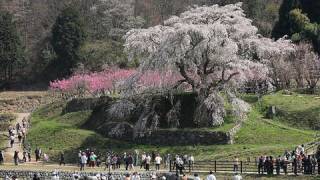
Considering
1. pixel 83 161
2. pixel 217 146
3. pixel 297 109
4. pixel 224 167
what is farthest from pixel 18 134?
pixel 297 109

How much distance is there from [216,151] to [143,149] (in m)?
5.48

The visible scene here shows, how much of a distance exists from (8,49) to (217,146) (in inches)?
1769

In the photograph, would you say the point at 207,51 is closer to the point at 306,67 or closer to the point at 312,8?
the point at 306,67

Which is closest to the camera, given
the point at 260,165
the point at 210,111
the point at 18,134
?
the point at 260,165

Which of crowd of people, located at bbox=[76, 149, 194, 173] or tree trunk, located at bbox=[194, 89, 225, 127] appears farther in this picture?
tree trunk, located at bbox=[194, 89, 225, 127]

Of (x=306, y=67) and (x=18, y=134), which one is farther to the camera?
(x=306, y=67)

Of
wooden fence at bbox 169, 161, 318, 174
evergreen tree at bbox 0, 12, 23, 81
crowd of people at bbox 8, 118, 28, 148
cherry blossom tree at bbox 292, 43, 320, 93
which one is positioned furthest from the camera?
evergreen tree at bbox 0, 12, 23, 81

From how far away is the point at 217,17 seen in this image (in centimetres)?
4731

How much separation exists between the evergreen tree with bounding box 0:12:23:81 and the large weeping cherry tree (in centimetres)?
3541

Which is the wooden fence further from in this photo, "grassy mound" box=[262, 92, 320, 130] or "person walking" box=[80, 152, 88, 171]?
"grassy mound" box=[262, 92, 320, 130]

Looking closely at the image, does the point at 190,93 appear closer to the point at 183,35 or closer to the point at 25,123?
the point at 183,35

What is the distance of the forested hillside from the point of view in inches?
3024

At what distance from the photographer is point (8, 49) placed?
262 ft

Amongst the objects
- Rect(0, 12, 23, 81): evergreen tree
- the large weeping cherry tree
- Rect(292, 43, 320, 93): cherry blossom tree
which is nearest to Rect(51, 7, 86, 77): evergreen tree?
Rect(0, 12, 23, 81): evergreen tree
